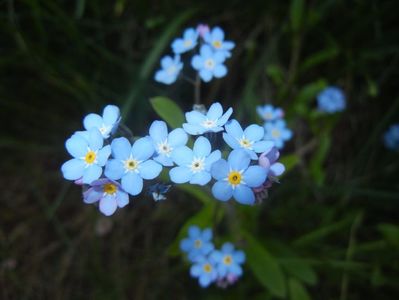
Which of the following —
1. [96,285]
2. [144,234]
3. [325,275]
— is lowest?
[325,275]

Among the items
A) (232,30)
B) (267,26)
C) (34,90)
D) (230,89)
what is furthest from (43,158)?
(267,26)

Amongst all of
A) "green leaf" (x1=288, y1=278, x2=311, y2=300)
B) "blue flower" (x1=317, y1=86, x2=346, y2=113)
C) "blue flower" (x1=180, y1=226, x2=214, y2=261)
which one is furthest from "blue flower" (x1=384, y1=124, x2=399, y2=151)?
"blue flower" (x1=180, y1=226, x2=214, y2=261)

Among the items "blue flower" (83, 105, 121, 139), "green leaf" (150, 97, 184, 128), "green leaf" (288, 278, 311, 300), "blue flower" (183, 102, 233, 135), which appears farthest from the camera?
"green leaf" (288, 278, 311, 300)

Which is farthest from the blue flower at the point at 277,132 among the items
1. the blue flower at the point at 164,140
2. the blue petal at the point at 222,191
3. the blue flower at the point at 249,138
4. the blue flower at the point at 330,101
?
the blue petal at the point at 222,191

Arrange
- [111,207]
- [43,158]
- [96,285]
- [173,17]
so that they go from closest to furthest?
[111,207] < [96,285] < [173,17] < [43,158]

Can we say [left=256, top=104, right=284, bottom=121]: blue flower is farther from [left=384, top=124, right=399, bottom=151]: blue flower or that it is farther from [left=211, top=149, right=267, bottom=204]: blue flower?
[left=211, top=149, right=267, bottom=204]: blue flower

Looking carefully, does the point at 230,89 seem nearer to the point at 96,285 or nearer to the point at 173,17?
the point at 173,17
